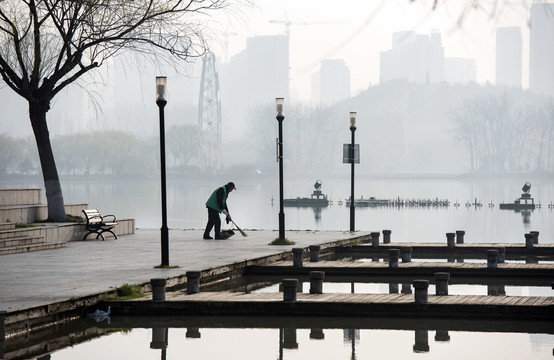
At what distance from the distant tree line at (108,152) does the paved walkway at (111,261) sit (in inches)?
5188

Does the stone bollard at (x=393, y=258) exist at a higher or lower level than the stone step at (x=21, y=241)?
lower

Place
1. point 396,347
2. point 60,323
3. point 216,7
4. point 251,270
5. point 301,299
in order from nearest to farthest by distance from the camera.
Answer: point 396,347 → point 60,323 → point 301,299 → point 251,270 → point 216,7

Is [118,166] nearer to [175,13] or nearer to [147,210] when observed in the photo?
[147,210]

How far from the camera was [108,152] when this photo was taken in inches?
6358

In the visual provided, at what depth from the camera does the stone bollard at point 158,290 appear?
15344mm

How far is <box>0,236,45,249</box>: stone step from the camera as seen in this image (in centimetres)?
2373

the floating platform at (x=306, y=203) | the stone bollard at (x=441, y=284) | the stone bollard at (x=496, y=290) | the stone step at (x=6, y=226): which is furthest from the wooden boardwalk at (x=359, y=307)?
the floating platform at (x=306, y=203)

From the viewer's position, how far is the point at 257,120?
183625 mm

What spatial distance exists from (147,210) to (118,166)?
96500 millimetres

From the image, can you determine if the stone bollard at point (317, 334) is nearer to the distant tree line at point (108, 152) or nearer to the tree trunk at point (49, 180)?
the tree trunk at point (49, 180)

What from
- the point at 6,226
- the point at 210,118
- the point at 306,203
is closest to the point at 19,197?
the point at 6,226

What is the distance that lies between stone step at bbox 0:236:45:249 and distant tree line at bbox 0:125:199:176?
13297 centimetres

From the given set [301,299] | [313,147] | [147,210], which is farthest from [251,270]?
[313,147]

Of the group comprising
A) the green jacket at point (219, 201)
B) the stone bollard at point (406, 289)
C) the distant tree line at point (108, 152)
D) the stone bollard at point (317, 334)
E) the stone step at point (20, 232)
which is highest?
the distant tree line at point (108, 152)
